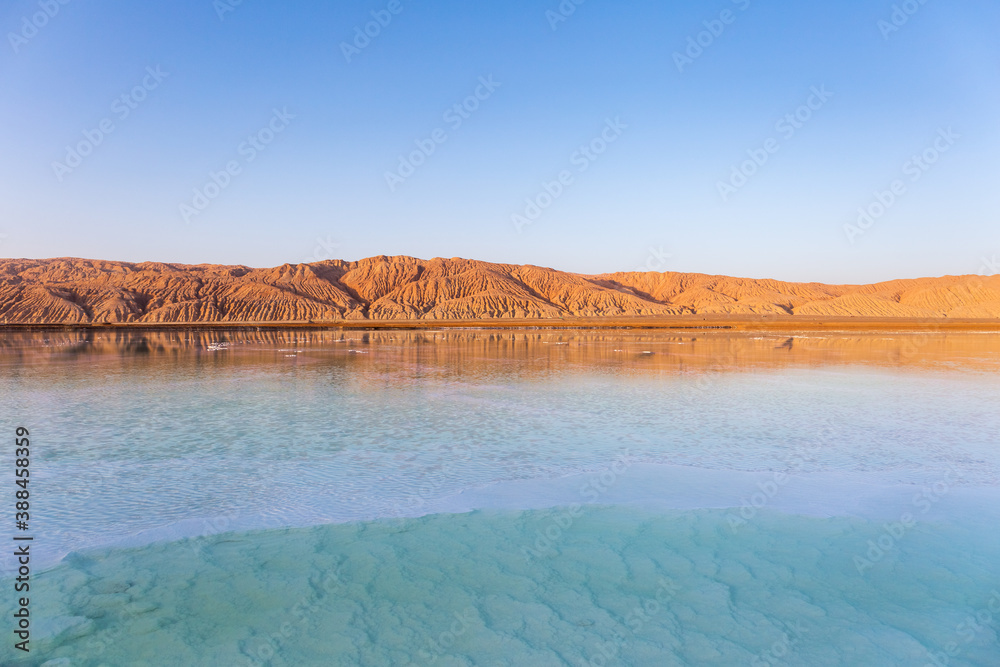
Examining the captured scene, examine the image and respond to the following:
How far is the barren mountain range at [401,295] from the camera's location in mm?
100438

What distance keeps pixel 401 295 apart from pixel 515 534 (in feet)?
408

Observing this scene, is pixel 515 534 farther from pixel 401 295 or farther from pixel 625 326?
pixel 401 295

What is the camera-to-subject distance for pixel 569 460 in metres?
7.84

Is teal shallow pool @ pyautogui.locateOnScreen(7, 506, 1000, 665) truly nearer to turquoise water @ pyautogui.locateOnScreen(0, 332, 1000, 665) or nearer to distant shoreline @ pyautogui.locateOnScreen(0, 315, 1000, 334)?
turquoise water @ pyautogui.locateOnScreen(0, 332, 1000, 665)

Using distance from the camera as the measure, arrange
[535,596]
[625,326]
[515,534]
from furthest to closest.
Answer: [625,326]
[515,534]
[535,596]

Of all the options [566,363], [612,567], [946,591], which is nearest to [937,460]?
[946,591]

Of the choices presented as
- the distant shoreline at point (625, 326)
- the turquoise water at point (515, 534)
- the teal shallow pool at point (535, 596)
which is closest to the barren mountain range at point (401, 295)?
the distant shoreline at point (625, 326)

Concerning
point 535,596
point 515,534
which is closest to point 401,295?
point 515,534

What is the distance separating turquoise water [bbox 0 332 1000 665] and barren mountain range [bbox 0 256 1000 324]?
95.4m

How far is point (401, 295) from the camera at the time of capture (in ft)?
420

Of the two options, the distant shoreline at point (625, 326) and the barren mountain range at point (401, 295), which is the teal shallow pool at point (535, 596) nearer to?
the distant shoreline at point (625, 326)

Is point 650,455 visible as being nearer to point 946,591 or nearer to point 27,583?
point 946,591

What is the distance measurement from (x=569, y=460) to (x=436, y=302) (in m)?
116

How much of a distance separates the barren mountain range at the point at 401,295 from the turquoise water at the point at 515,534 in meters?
95.4
